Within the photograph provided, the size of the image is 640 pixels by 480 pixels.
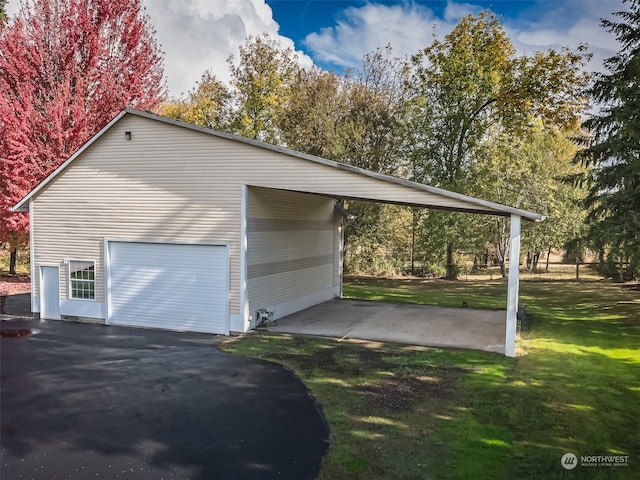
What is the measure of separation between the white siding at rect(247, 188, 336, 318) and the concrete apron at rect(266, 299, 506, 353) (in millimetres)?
898

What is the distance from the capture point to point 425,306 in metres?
16.2

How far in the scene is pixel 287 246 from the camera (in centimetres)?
1424

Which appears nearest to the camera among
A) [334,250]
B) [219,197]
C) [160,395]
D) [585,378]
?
[160,395]

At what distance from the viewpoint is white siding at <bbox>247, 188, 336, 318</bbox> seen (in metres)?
12.4

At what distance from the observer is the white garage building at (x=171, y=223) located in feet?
38.5

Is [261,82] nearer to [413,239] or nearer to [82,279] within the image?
[413,239]

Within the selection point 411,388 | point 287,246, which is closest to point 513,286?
point 411,388

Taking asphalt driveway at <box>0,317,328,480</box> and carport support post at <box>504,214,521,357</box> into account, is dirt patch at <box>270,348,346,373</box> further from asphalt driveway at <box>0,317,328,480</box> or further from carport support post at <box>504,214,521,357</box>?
Result: carport support post at <box>504,214,521,357</box>

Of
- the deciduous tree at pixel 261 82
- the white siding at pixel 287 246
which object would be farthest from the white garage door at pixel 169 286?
the deciduous tree at pixel 261 82

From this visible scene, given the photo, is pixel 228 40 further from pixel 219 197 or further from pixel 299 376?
pixel 299 376

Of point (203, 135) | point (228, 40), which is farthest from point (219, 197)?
point (228, 40)

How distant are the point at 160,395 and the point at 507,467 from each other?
537cm

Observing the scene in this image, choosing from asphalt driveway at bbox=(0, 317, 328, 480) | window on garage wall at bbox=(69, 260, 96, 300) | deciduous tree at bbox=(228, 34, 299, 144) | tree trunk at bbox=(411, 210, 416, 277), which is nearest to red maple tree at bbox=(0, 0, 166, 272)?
window on garage wall at bbox=(69, 260, 96, 300)

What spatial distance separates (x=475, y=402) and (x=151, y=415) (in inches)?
198
